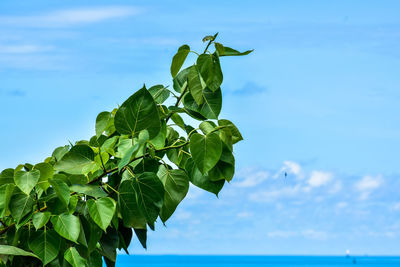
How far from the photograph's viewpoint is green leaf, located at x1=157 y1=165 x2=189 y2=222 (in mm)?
983

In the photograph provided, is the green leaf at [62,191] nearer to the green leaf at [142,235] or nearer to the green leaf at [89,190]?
the green leaf at [89,190]

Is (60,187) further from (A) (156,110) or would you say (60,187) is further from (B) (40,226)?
(A) (156,110)

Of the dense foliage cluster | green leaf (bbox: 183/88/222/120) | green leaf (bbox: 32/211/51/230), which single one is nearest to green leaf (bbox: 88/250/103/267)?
the dense foliage cluster

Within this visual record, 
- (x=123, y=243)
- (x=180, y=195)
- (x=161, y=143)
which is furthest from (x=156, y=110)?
(x=123, y=243)

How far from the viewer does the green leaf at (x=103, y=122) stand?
109cm

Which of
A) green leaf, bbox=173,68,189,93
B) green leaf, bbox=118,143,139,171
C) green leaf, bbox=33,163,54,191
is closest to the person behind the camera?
green leaf, bbox=118,143,139,171

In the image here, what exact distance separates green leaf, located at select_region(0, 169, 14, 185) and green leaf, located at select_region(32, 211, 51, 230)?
12 centimetres

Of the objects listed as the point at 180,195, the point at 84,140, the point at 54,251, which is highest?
the point at 84,140

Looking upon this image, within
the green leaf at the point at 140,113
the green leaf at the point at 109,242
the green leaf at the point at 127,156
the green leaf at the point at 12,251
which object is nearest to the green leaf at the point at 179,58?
the green leaf at the point at 140,113

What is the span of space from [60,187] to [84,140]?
0.29 metres

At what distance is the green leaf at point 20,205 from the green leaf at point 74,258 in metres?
0.10

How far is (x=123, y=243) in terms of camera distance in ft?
3.34

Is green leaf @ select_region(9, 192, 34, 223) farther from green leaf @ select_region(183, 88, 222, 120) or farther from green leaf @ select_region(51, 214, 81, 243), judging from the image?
green leaf @ select_region(183, 88, 222, 120)

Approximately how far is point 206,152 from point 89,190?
0.22 meters
